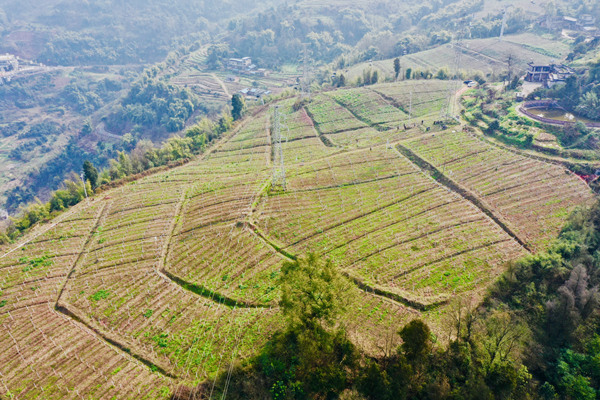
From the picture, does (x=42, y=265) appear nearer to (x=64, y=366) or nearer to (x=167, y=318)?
(x=64, y=366)

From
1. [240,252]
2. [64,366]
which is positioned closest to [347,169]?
[240,252]

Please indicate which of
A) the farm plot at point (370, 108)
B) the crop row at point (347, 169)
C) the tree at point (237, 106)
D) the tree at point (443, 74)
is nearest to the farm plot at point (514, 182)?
the crop row at point (347, 169)

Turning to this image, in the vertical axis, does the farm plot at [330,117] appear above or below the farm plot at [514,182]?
above

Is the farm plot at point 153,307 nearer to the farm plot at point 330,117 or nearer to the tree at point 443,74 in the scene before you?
the farm plot at point 330,117

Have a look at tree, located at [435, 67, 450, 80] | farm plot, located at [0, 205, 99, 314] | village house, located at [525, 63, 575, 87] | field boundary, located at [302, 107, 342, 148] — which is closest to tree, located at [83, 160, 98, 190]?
farm plot, located at [0, 205, 99, 314]

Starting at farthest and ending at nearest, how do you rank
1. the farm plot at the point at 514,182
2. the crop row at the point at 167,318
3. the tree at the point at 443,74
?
the tree at the point at 443,74 → the farm plot at the point at 514,182 → the crop row at the point at 167,318

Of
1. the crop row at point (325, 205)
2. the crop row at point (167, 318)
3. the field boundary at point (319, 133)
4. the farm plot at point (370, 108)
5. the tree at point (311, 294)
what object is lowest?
the crop row at point (167, 318)

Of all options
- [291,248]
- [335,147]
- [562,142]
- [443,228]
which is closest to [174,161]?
[335,147]
